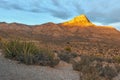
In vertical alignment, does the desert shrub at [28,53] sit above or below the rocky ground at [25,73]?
above

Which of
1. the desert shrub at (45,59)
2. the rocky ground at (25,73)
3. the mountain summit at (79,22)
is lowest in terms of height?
the rocky ground at (25,73)

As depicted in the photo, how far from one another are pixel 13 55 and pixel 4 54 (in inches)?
41.3

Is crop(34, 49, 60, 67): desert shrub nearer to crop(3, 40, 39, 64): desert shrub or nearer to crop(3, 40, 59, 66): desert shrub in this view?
crop(3, 40, 59, 66): desert shrub

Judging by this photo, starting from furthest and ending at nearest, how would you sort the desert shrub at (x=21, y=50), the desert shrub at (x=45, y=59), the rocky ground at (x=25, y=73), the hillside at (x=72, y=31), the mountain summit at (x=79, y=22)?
the mountain summit at (x=79, y=22) < the hillside at (x=72, y=31) < the desert shrub at (x=45, y=59) < the desert shrub at (x=21, y=50) < the rocky ground at (x=25, y=73)

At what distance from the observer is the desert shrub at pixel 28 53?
18875 mm

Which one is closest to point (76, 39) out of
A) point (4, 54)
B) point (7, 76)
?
point (4, 54)

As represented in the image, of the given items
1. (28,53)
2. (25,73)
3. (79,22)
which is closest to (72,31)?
A: (79,22)

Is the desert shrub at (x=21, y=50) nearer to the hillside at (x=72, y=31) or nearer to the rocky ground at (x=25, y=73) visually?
the rocky ground at (x=25, y=73)

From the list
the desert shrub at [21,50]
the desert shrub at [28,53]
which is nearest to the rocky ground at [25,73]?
the desert shrub at [21,50]

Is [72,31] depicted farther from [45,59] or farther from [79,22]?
[45,59]

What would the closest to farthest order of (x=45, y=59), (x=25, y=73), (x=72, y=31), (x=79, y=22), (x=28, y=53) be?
1. (x=25, y=73)
2. (x=28, y=53)
3. (x=45, y=59)
4. (x=72, y=31)
5. (x=79, y=22)

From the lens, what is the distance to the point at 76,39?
3986 inches

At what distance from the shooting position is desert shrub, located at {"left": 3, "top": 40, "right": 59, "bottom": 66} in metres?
18.9

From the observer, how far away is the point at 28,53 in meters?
19.0
